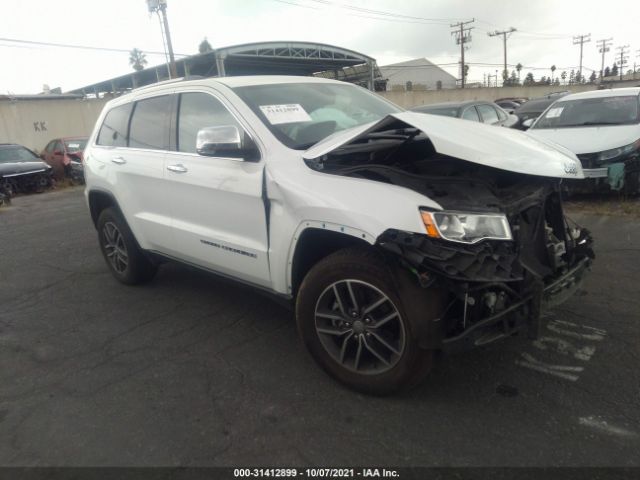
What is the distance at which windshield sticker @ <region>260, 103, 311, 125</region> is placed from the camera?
3286mm

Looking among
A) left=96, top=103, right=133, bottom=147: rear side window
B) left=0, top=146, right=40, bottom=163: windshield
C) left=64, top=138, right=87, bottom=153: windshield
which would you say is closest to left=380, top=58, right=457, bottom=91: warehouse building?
left=64, top=138, right=87, bottom=153: windshield

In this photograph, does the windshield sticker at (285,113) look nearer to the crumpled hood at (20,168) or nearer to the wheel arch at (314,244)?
the wheel arch at (314,244)

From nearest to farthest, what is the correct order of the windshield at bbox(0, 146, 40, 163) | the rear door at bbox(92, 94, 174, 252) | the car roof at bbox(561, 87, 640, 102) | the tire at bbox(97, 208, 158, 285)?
1. the rear door at bbox(92, 94, 174, 252)
2. the tire at bbox(97, 208, 158, 285)
3. the car roof at bbox(561, 87, 640, 102)
4. the windshield at bbox(0, 146, 40, 163)

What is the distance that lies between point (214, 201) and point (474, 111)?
737 centimetres

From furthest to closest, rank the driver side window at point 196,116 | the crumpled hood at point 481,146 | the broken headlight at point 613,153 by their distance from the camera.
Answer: the broken headlight at point 613,153 < the driver side window at point 196,116 < the crumpled hood at point 481,146

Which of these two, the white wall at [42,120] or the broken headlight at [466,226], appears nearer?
the broken headlight at [466,226]

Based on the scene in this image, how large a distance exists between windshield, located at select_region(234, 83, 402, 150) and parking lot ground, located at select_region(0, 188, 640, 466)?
1516 millimetres

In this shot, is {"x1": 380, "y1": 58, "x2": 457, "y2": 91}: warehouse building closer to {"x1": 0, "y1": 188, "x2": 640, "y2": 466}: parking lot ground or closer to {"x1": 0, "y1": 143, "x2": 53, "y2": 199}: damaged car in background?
{"x1": 0, "y1": 143, "x2": 53, "y2": 199}: damaged car in background

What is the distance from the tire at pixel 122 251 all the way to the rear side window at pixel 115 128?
26.2 inches

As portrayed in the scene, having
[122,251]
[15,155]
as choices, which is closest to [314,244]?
[122,251]

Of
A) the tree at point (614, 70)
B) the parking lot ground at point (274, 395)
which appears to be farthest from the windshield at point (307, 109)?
the tree at point (614, 70)

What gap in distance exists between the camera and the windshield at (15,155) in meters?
14.3

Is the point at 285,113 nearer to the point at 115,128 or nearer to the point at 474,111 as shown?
the point at 115,128

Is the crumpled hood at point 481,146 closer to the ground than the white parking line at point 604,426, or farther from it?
farther from it
